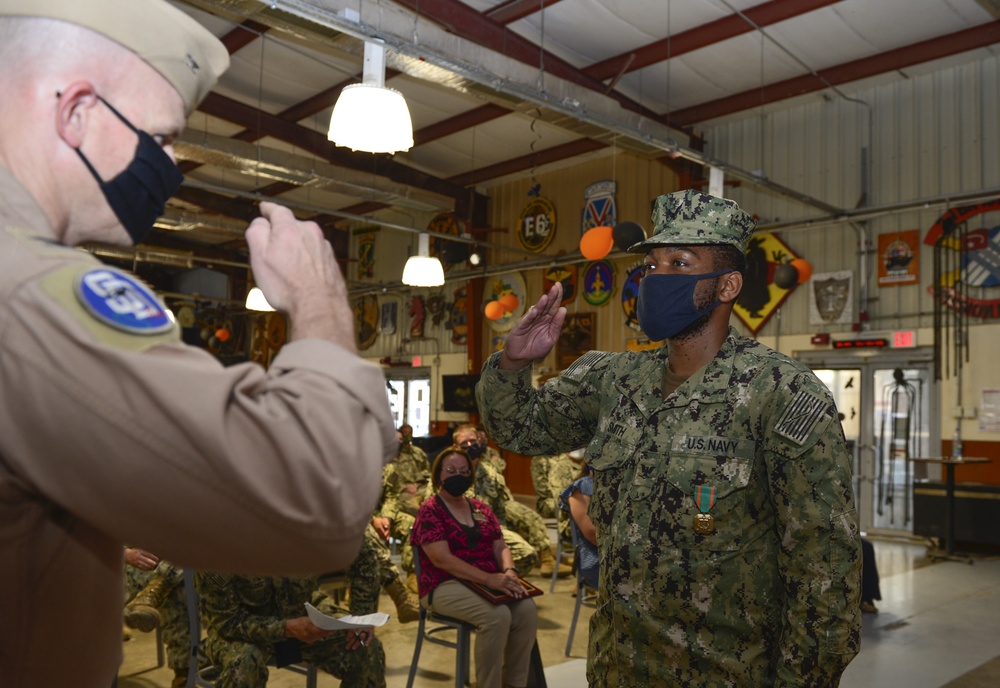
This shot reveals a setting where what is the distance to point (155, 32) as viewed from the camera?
2.83 feet

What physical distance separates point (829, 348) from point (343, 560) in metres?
10.8

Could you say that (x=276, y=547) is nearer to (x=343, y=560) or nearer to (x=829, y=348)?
(x=343, y=560)

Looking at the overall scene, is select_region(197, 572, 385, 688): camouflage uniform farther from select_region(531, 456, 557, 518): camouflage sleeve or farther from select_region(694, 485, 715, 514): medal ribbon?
select_region(531, 456, 557, 518): camouflage sleeve

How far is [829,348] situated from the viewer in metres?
10.6

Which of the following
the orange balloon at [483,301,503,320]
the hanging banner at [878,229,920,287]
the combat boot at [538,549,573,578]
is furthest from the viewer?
the orange balloon at [483,301,503,320]

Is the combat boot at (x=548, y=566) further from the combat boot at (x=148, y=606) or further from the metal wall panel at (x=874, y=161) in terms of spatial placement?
the metal wall panel at (x=874, y=161)

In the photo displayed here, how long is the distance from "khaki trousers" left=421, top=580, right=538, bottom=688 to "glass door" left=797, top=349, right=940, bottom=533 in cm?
675

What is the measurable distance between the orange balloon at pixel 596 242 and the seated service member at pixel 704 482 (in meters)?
6.04

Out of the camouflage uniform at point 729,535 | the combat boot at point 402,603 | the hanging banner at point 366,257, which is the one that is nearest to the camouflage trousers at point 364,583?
the combat boot at point 402,603

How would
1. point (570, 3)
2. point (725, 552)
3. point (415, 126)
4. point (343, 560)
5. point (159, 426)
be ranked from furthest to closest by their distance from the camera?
point (415, 126) → point (570, 3) → point (725, 552) → point (343, 560) → point (159, 426)

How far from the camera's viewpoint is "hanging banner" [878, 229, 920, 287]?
9898 millimetres

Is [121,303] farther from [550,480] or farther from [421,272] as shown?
[550,480]

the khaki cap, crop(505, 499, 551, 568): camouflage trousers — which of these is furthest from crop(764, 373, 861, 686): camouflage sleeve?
crop(505, 499, 551, 568): camouflage trousers

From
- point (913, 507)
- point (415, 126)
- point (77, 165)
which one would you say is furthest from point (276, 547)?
point (415, 126)
